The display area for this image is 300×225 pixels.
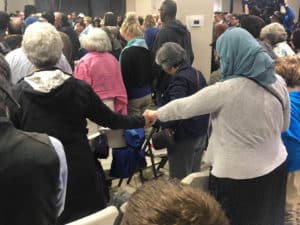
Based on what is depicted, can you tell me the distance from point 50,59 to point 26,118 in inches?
12.8

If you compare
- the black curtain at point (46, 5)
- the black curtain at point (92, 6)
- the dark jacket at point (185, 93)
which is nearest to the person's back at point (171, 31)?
the dark jacket at point (185, 93)

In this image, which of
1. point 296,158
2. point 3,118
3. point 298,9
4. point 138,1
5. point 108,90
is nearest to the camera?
point 3,118

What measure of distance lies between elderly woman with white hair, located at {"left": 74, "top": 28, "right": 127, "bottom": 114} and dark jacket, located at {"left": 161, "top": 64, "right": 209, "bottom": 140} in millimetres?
817

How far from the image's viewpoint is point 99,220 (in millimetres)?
1434

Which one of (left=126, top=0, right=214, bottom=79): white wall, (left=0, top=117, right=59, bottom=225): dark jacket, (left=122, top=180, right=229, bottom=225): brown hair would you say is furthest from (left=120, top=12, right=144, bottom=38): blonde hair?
(left=122, top=180, right=229, bottom=225): brown hair

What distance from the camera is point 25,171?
3.87 ft

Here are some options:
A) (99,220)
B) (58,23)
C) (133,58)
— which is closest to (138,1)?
(58,23)

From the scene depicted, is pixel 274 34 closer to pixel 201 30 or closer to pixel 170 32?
pixel 170 32

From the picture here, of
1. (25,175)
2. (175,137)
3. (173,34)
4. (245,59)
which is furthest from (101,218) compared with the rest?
(173,34)

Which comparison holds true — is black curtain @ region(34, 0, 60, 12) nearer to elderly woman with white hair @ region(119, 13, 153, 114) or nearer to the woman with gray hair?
elderly woman with white hair @ region(119, 13, 153, 114)

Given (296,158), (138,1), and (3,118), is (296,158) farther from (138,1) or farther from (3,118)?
(138,1)

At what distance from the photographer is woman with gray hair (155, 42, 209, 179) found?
8.50 ft

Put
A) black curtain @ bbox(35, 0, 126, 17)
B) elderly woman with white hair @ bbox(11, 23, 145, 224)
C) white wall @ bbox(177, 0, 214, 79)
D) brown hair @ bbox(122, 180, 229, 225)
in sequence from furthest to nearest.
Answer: black curtain @ bbox(35, 0, 126, 17)
white wall @ bbox(177, 0, 214, 79)
elderly woman with white hair @ bbox(11, 23, 145, 224)
brown hair @ bbox(122, 180, 229, 225)

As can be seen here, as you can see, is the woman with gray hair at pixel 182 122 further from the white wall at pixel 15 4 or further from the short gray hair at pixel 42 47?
the white wall at pixel 15 4
